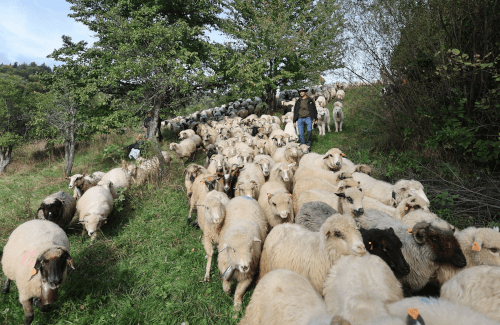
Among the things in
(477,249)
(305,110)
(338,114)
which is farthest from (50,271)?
(338,114)

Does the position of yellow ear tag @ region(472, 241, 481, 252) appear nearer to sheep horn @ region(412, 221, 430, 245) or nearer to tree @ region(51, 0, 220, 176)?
sheep horn @ region(412, 221, 430, 245)

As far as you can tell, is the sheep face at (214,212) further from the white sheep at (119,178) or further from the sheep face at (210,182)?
the white sheep at (119,178)

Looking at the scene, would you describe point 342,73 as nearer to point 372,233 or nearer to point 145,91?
point 372,233

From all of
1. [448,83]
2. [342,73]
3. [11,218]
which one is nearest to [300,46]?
[342,73]

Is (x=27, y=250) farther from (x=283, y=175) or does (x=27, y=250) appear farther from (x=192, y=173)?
(x=283, y=175)

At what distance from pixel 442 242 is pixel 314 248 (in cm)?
154

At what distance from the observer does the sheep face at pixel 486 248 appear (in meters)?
2.68

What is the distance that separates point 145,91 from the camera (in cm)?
1031

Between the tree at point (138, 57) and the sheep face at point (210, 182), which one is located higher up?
the tree at point (138, 57)

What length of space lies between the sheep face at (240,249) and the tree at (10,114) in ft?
48.8

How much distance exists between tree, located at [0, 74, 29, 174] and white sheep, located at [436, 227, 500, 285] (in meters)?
17.6

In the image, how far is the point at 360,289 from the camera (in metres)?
2.31

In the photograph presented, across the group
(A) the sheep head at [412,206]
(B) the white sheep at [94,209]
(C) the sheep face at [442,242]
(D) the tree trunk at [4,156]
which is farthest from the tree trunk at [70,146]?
(C) the sheep face at [442,242]

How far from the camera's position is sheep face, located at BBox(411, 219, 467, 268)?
9.04ft
